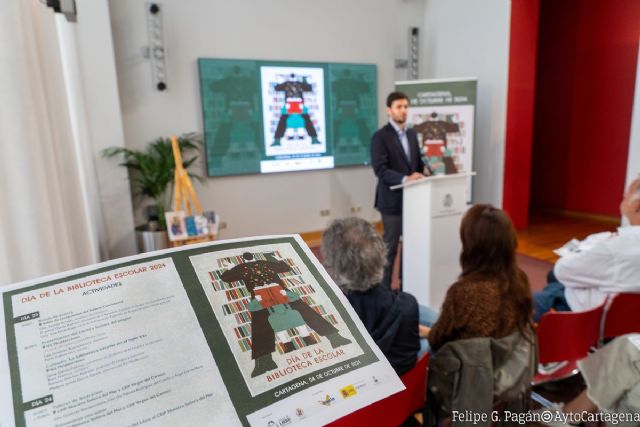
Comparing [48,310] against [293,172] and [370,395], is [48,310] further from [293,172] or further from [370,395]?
[293,172]

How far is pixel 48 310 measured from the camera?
55 centimetres

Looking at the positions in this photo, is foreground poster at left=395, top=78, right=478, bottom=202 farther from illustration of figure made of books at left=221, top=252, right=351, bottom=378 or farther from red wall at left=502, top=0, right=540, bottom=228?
illustration of figure made of books at left=221, top=252, right=351, bottom=378

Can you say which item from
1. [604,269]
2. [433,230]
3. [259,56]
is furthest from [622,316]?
[259,56]

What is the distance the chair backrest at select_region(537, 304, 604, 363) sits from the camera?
159 centimetres

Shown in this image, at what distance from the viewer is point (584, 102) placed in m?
5.61

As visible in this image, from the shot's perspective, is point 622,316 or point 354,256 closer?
point 354,256

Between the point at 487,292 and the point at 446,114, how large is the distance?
3849mm

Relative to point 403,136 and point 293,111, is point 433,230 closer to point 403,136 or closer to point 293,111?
point 403,136

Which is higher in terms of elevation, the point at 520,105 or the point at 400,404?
the point at 520,105

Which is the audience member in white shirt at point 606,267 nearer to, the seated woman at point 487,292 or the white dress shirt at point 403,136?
the seated woman at point 487,292

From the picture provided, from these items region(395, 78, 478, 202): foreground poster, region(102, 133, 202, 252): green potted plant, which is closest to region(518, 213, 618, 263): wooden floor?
region(395, 78, 478, 202): foreground poster

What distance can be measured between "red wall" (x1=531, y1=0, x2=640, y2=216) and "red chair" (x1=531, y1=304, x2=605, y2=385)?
451 cm

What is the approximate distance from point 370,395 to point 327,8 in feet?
17.8

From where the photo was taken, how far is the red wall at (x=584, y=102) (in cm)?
508
